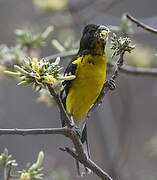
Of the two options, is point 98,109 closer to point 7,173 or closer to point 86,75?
point 86,75

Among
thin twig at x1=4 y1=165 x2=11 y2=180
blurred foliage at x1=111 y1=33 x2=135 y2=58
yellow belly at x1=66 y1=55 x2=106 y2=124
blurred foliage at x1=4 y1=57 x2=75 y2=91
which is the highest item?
yellow belly at x1=66 y1=55 x2=106 y2=124

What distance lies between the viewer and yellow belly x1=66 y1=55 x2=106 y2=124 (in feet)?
8.91

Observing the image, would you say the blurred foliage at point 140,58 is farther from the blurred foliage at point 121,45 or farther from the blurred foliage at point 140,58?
the blurred foliage at point 121,45

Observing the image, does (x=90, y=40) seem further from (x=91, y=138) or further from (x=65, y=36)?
(x=91, y=138)

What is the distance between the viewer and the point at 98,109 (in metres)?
3.96

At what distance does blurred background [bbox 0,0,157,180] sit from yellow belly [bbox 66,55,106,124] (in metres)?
0.36

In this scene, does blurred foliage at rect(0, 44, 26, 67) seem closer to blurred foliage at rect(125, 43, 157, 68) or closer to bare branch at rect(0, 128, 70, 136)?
blurred foliage at rect(125, 43, 157, 68)

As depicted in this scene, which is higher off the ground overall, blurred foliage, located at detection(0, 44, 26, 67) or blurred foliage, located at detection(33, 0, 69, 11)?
blurred foliage, located at detection(33, 0, 69, 11)

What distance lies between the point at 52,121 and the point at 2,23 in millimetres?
1428

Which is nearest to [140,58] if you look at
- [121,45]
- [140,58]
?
[140,58]

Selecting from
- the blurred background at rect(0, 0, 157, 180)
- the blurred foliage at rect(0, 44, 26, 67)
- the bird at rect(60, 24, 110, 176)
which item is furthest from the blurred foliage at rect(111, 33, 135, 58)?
the blurred foliage at rect(0, 44, 26, 67)

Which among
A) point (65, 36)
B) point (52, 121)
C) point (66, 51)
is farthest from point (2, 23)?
point (66, 51)

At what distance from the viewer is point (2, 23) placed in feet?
20.6

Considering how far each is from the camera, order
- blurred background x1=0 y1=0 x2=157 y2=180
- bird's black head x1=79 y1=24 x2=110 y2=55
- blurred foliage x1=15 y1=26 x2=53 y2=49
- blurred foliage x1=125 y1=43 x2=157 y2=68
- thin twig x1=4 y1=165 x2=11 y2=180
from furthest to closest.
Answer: blurred background x1=0 y1=0 x2=157 y2=180 → blurred foliage x1=125 y1=43 x2=157 y2=68 → blurred foliage x1=15 y1=26 x2=53 y2=49 → bird's black head x1=79 y1=24 x2=110 y2=55 → thin twig x1=4 y1=165 x2=11 y2=180
